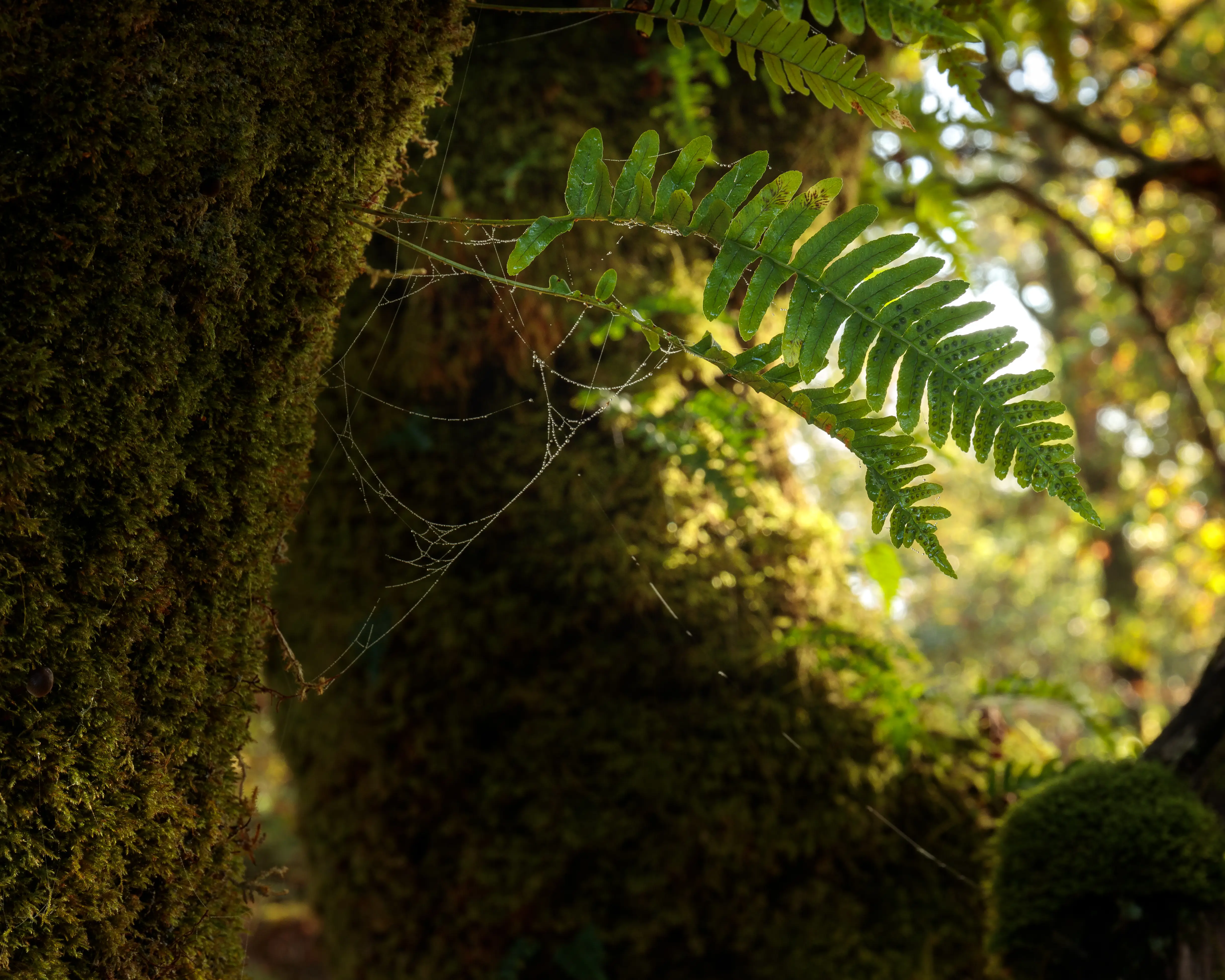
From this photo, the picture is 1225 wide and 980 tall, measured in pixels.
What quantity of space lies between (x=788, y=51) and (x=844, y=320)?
424mm

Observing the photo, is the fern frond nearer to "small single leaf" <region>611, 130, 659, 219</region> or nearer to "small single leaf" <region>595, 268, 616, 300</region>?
"small single leaf" <region>611, 130, 659, 219</region>

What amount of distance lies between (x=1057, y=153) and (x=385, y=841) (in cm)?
962

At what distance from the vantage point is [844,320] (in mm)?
1121

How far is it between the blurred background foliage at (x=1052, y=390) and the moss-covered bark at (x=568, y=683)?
0.10 metres

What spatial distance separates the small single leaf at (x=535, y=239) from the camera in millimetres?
1084

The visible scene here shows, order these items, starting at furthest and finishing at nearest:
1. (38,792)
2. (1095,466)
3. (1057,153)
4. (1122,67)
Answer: (1057,153) < (1095,466) < (1122,67) < (38,792)

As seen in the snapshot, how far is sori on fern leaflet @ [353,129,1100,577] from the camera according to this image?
1.07 meters

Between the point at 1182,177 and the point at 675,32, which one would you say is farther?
the point at 1182,177

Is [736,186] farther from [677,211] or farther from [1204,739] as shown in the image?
[1204,739]

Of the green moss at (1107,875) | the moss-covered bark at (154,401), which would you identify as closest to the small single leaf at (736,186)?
the moss-covered bark at (154,401)

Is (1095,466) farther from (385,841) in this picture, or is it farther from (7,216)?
(7,216)

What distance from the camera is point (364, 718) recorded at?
228cm

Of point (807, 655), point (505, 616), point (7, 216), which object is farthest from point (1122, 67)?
point (7, 216)

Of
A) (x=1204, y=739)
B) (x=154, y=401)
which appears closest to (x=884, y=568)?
(x=1204, y=739)
